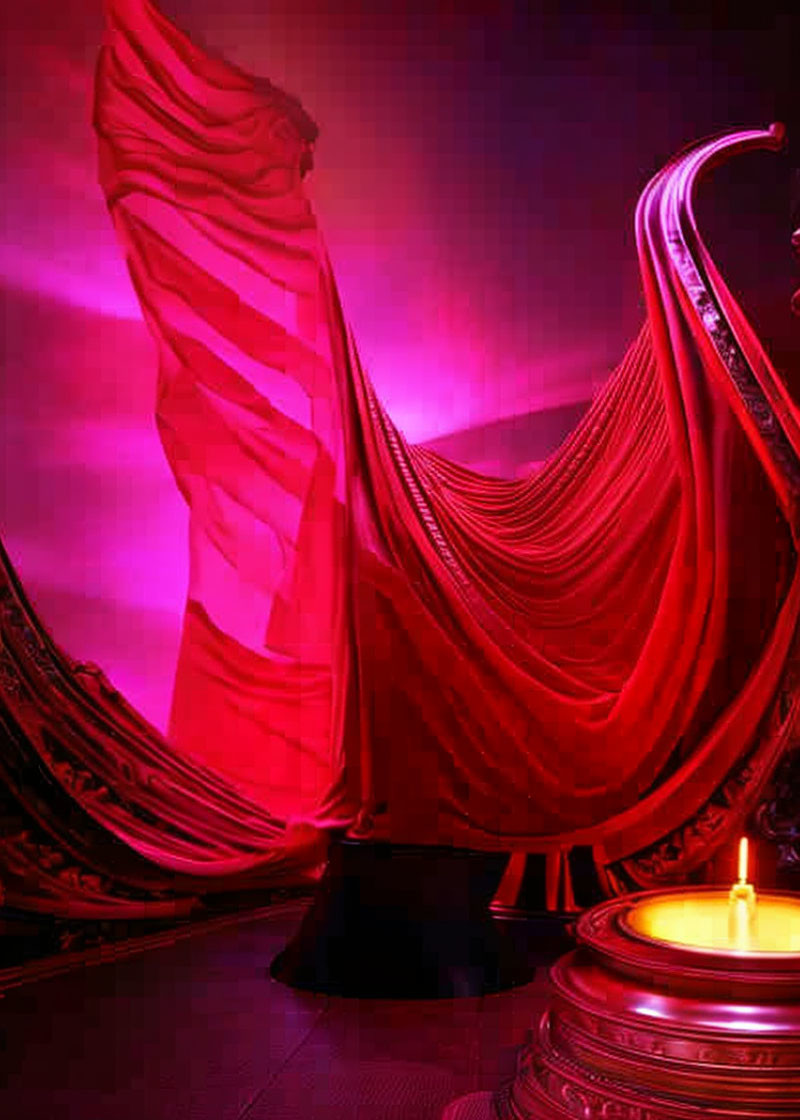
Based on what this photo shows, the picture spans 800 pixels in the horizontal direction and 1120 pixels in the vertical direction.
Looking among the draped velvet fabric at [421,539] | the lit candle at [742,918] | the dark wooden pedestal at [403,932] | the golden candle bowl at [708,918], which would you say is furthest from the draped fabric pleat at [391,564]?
the lit candle at [742,918]

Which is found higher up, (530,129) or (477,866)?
(530,129)

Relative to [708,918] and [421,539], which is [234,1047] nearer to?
[708,918]

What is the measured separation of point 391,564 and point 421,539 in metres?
0.08

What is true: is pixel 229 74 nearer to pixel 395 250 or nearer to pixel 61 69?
pixel 61 69

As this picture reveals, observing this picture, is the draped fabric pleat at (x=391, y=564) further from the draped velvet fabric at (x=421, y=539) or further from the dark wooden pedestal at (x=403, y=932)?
the dark wooden pedestal at (x=403, y=932)

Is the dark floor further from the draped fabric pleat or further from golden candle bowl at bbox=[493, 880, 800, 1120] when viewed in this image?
the draped fabric pleat

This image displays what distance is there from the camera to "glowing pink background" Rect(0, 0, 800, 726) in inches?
77.1

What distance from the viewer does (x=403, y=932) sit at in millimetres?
1502

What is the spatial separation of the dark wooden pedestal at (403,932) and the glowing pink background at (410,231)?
0.62m

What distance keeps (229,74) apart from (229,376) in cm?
64

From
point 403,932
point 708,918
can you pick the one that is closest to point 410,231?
point 403,932

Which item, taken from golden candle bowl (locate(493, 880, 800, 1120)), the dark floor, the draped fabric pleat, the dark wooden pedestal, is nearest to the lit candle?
golden candle bowl (locate(493, 880, 800, 1120))

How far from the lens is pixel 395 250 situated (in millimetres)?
2182

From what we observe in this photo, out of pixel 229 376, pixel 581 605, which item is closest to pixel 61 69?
pixel 229 376
